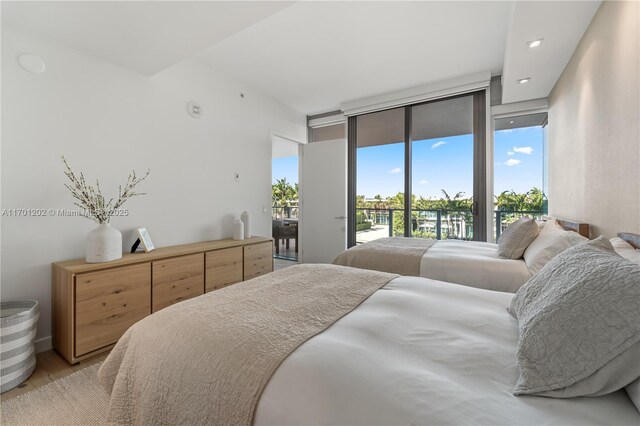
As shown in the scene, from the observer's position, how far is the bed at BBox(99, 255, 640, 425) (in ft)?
2.15

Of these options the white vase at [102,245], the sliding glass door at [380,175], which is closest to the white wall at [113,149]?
the white vase at [102,245]

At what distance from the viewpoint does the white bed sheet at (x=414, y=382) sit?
63cm

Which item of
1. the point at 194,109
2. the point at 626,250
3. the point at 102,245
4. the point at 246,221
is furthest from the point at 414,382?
the point at 194,109

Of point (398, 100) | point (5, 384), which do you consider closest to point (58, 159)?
point (5, 384)

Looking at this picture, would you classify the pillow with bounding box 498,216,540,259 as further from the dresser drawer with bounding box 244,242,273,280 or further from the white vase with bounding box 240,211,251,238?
the white vase with bounding box 240,211,251,238

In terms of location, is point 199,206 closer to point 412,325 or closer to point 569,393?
point 412,325

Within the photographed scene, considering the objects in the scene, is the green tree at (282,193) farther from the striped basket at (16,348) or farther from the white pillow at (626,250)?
the white pillow at (626,250)

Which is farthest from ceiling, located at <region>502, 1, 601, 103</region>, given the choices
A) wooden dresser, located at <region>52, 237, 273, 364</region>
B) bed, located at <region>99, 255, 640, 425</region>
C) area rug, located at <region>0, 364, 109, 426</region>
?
area rug, located at <region>0, 364, 109, 426</region>

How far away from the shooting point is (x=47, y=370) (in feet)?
6.28

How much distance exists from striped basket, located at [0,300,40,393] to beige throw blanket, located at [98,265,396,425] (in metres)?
1.09

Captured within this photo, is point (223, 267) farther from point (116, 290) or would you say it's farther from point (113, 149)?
point (113, 149)

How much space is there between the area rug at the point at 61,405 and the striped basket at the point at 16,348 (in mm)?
162

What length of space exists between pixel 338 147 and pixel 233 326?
398cm

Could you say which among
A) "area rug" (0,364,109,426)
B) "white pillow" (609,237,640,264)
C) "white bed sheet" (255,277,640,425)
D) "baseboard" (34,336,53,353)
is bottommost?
"area rug" (0,364,109,426)
